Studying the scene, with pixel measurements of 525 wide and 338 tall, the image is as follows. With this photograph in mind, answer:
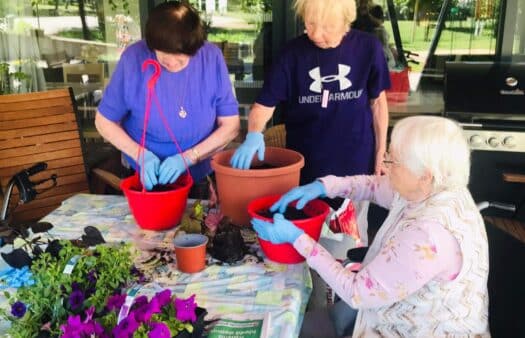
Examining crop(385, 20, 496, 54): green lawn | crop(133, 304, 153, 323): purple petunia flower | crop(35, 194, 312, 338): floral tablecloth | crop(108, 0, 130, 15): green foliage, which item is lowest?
crop(35, 194, 312, 338): floral tablecloth

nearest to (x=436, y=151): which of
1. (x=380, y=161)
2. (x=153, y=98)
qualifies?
(x=380, y=161)

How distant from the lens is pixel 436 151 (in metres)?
1.19

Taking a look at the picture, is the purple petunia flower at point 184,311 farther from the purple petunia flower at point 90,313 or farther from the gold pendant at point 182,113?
the gold pendant at point 182,113

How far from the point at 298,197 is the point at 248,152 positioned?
27 cm

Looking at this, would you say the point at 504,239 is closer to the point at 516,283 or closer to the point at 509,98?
the point at 516,283

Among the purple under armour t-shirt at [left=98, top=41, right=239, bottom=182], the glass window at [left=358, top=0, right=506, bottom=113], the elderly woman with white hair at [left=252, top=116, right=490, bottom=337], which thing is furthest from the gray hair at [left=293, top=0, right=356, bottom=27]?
the glass window at [left=358, top=0, right=506, bottom=113]

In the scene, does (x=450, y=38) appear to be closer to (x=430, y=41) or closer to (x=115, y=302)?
(x=430, y=41)

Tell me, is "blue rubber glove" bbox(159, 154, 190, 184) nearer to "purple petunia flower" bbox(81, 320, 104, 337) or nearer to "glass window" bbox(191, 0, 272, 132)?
"purple petunia flower" bbox(81, 320, 104, 337)

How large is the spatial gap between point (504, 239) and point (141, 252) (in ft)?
3.19

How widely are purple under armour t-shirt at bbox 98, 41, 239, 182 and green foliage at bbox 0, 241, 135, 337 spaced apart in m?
0.71

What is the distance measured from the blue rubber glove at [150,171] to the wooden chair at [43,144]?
85cm

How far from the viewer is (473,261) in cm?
119

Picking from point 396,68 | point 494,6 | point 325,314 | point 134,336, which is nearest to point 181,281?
point 134,336

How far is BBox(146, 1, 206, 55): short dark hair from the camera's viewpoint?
1.59m
